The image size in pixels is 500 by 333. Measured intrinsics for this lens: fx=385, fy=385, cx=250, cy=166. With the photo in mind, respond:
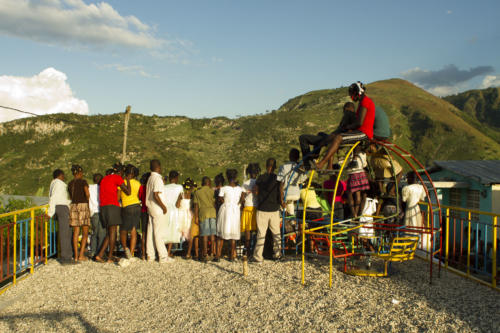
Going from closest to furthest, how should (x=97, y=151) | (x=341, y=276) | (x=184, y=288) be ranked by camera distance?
(x=184, y=288) → (x=341, y=276) → (x=97, y=151)

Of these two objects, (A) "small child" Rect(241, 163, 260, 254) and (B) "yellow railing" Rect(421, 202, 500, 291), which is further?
(A) "small child" Rect(241, 163, 260, 254)

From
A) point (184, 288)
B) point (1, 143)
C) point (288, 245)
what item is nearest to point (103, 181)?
point (184, 288)

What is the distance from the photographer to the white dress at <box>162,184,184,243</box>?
8.55 m

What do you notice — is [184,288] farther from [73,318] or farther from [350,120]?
[350,120]

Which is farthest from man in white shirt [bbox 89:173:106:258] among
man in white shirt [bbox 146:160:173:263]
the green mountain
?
the green mountain

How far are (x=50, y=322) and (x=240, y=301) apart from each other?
8.64 feet

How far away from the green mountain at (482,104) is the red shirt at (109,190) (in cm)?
12775

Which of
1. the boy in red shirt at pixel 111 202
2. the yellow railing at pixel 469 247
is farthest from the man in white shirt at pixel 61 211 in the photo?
the yellow railing at pixel 469 247

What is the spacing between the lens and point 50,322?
5191 millimetres

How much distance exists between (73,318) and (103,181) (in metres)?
3.49

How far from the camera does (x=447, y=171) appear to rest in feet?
61.4

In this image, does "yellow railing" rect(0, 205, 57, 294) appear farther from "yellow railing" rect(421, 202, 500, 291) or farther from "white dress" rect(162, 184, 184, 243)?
"yellow railing" rect(421, 202, 500, 291)

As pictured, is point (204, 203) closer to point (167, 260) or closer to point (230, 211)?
point (230, 211)

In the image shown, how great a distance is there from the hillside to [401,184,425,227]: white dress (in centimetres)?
4152
